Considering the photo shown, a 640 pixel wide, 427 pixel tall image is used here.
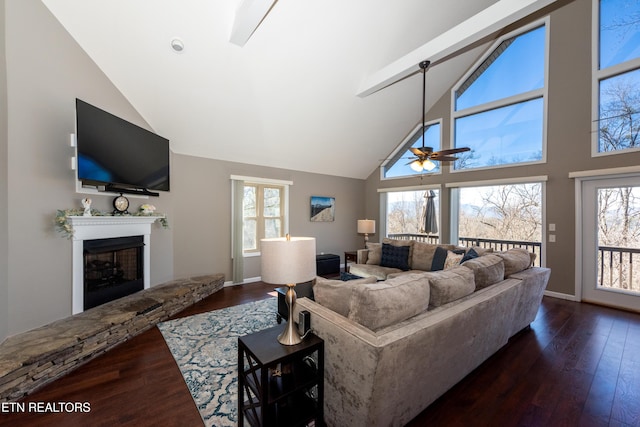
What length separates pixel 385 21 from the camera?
12.1 ft

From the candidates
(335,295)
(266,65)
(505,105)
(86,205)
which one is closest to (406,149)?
(505,105)

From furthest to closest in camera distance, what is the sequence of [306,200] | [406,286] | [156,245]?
[306,200] → [156,245] → [406,286]

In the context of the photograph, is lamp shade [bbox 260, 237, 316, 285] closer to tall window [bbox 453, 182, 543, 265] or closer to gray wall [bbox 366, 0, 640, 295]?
gray wall [bbox 366, 0, 640, 295]

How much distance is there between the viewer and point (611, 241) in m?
3.83

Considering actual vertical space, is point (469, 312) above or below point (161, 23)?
below

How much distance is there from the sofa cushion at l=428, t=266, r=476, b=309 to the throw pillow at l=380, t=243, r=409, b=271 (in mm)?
2300

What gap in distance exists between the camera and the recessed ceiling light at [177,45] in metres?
3.02

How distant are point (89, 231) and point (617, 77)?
25.0 ft

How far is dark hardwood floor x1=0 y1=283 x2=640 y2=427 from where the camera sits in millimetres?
1710

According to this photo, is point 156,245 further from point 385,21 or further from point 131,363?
point 385,21

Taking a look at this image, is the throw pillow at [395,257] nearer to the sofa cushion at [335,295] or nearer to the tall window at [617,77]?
the sofa cushion at [335,295]

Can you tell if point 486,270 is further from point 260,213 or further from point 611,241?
point 260,213

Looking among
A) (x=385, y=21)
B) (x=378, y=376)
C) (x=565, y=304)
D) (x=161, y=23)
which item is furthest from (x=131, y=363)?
(x=565, y=304)

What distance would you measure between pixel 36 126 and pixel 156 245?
6.71 feet
